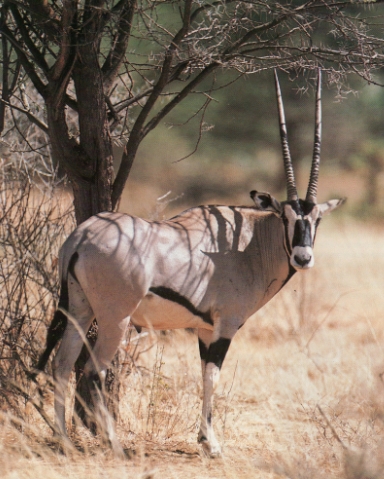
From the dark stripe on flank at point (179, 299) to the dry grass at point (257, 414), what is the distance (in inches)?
23.9

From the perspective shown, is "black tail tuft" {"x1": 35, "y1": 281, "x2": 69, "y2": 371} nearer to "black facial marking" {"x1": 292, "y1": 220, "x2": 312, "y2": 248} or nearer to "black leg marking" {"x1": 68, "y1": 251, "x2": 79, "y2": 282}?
"black leg marking" {"x1": 68, "y1": 251, "x2": 79, "y2": 282}

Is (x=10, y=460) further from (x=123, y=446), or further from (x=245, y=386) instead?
(x=245, y=386)

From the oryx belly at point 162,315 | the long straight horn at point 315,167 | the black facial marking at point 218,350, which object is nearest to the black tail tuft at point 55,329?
the oryx belly at point 162,315

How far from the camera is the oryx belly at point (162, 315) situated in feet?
18.1

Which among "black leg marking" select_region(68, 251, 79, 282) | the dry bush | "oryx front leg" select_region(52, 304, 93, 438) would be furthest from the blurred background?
"black leg marking" select_region(68, 251, 79, 282)

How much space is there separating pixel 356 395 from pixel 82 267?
132 inches

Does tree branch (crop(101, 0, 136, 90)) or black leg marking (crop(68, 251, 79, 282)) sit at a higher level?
tree branch (crop(101, 0, 136, 90))

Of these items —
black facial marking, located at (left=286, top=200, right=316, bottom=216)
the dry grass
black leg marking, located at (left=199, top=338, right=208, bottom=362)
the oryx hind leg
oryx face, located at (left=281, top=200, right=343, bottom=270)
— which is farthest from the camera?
black leg marking, located at (left=199, top=338, right=208, bottom=362)

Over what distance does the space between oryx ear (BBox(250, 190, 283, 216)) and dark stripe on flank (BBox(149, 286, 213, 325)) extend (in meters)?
0.94

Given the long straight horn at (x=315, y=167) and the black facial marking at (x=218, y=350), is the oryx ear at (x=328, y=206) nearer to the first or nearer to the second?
the long straight horn at (x=315, y=167)

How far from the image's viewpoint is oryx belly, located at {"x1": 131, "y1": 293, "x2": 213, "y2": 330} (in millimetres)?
5508

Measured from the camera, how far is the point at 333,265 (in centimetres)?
1522

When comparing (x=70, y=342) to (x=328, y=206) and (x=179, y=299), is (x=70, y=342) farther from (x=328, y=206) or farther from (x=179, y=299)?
(x=328, y=206)

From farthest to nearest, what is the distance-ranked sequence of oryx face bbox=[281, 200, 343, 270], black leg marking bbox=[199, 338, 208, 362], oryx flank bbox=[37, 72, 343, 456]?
black leg marking bbox=[199, 338, 208, 362] → oryx face bbox=[281, 200, 343, 270] → oryx flank bbox=[37, 72, 343, 456]
